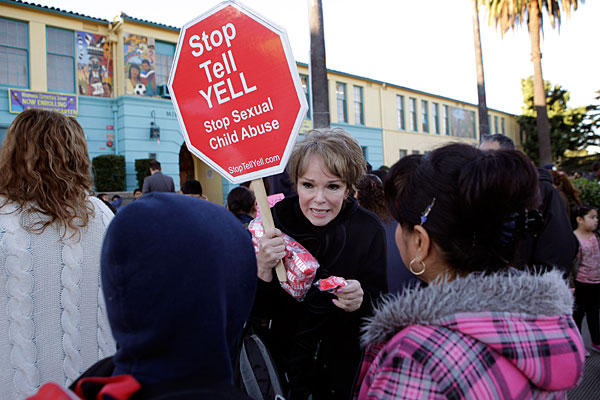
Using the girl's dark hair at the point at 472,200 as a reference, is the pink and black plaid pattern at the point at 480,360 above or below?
below

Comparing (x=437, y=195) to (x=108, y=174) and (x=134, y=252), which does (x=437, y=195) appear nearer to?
(x=134, y=252)

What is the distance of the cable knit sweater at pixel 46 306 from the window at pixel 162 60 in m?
15.2

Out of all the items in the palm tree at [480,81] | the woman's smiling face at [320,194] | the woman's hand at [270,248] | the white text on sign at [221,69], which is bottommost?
the woman's hand at [270,248]

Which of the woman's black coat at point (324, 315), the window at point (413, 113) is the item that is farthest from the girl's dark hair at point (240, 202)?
the window at point (413, 113)

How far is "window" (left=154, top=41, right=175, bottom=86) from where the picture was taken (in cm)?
1574

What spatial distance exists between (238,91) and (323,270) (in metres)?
0.83

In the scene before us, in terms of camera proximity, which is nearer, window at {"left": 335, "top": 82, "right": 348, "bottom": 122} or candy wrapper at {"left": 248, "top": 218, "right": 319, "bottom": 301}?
candy wrapper at {"left": 248, "top": 218, "right": 319, "bottom": 301}

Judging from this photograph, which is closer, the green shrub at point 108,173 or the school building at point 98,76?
the school building at point 98,76

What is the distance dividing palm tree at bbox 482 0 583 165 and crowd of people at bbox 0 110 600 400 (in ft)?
42.8

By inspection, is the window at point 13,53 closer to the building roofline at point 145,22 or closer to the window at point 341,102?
the building roofline at point 145,22

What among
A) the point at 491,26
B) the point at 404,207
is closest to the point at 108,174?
the point at 404,207

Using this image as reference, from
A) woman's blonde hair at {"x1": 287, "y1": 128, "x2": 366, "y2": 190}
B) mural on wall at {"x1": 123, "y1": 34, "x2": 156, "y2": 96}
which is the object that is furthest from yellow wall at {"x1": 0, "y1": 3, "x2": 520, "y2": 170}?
woman's blonde hair at {"x1": 287, "y1": 128, "x2": 366, "y2": 190}

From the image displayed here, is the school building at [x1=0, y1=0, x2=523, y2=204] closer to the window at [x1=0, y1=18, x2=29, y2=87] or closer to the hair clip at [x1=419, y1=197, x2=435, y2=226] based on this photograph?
the window at [x1=0, y1=18, x2=29, y2=87]

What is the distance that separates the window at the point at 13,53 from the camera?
43.4 ft
